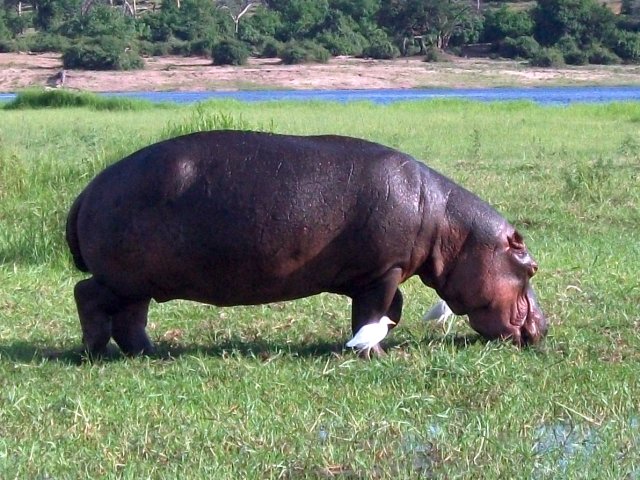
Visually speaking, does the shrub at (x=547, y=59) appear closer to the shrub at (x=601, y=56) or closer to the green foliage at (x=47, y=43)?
the shrub at (x=601, y=56)

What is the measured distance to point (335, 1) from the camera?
1858 inches

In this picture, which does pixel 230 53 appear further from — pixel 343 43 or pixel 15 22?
pixel 15 22

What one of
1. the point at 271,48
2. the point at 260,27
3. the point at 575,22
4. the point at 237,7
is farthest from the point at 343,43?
the point at 237,7

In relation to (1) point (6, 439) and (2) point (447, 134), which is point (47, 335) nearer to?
(1) point (6, 439)

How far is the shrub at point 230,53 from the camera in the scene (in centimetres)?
3941

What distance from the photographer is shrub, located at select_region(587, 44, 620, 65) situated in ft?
134

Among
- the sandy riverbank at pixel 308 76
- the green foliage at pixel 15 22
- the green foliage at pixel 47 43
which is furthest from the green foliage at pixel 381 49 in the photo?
the green foliage at pixel 15 22

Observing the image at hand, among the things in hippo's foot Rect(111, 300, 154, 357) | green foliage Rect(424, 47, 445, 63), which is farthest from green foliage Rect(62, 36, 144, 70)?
hippo's foot Rect(111, 300, 154, 357)

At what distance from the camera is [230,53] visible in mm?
39469

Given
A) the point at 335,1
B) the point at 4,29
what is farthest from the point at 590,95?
the point at 4,29

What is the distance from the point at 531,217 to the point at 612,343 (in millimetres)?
3892

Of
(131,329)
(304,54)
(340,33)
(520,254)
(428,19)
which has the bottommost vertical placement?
(304,54)

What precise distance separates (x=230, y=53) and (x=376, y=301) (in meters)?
34.7

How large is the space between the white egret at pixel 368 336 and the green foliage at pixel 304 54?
34573mm
